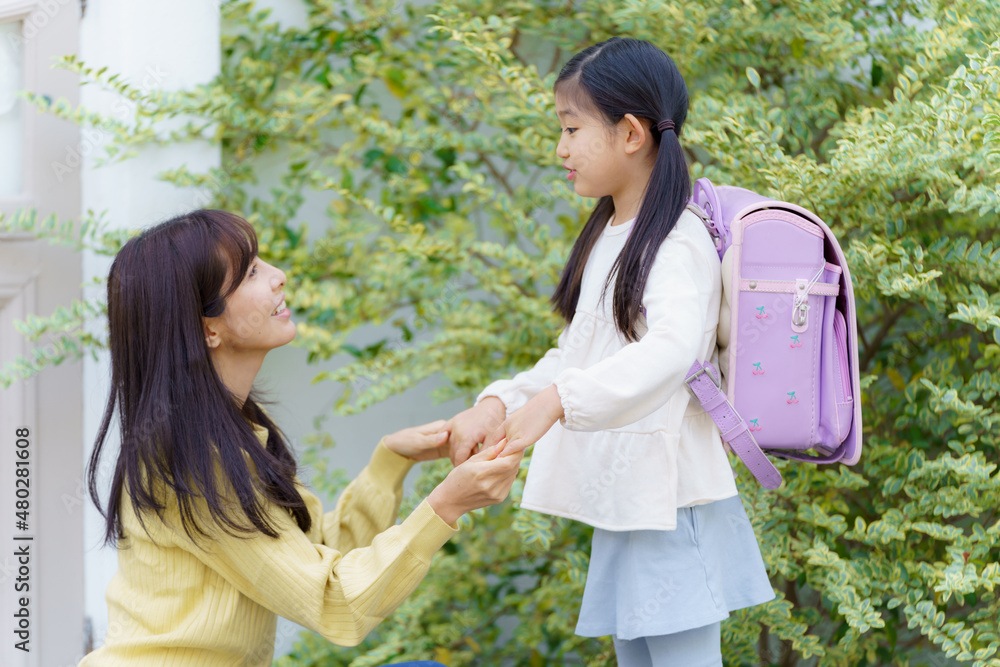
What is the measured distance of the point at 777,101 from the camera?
220 centimetres

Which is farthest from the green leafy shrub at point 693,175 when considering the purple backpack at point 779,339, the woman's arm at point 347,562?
the woman's arm at point 347,562

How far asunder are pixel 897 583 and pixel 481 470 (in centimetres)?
101

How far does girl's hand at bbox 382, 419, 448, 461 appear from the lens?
166cm

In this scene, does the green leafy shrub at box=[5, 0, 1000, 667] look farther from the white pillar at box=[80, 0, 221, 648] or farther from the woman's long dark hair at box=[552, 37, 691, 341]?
the woman's long dark hair at box=[552, 37, 691, 341]

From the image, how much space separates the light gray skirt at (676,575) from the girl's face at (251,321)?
67 cm

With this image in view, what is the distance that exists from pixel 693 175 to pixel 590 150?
699 millimetres

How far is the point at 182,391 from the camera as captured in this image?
4.58 ft

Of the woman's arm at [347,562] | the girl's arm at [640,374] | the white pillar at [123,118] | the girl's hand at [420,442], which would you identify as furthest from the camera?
the white pillar at [123,118]

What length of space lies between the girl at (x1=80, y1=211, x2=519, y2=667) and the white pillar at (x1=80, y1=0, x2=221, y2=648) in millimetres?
771

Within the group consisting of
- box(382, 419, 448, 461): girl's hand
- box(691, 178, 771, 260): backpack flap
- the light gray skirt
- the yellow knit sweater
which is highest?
box(691, 178, 771, 260): backpack flap

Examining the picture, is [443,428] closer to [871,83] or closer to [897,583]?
[897,583]

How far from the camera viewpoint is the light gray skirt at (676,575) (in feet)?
4.42
